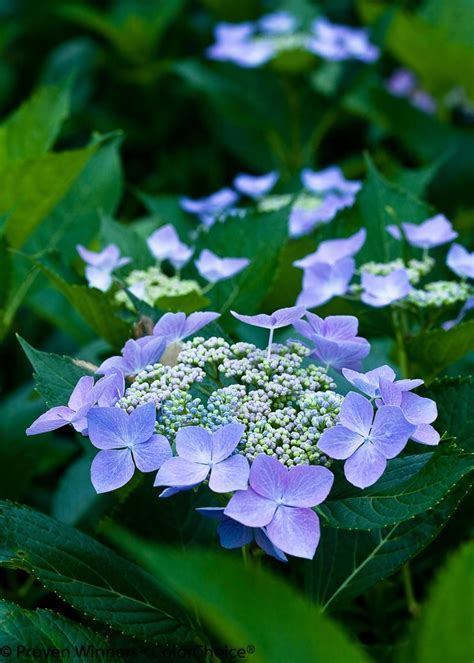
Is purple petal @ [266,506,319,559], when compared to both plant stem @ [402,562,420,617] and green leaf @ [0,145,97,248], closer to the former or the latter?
plant stem @ [402,562,420,617]

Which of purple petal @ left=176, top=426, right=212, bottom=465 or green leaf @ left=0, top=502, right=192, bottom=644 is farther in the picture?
green leaf @ left=0, top=502, right=192, bottom=644

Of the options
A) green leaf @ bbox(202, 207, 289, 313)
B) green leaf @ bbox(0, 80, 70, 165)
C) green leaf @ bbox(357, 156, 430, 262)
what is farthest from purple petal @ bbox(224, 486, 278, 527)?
green leaf @ bbox(0, 80, 70, 165)

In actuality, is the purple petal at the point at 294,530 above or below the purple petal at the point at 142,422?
below

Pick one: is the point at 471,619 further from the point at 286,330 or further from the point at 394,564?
the point at 286,330

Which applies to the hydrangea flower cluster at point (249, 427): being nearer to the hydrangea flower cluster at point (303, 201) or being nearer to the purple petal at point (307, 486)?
the purple petal at point (307, 486)

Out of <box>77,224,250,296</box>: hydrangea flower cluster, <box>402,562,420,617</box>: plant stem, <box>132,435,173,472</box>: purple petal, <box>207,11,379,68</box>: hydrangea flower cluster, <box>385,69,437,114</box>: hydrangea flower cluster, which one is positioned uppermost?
<box>132,435,173,472</box>: purple petal

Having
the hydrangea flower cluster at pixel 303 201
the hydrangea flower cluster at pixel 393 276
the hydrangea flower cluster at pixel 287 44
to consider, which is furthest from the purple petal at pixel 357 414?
the hydrangea flower cluster at pixel 287 44

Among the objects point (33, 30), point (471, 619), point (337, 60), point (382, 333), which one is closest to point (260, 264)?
point (382, 333)
